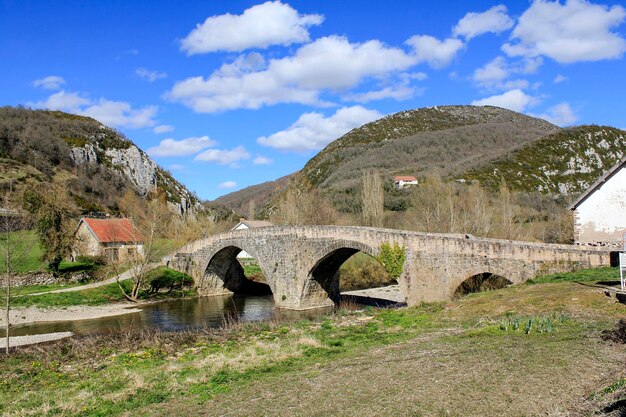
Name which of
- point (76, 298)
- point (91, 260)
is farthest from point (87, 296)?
point (91, 260)

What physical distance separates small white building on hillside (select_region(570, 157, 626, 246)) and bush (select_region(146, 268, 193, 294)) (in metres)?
29.8

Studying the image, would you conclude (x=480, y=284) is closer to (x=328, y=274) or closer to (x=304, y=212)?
(x=328, y=274)

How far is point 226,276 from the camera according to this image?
145ft

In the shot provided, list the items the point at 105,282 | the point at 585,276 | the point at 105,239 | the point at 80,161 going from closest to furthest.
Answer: the point at 585,276 < the point at 105,282 < the point at 105,239 < the point at 80,161

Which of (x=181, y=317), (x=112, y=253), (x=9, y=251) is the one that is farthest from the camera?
(x=112, y=253)

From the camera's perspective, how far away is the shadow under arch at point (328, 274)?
1168 inches

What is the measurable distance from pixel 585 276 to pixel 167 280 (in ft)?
107

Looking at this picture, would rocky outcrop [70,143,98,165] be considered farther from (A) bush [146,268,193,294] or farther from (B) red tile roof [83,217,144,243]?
(A) bush [146,268,193,294]

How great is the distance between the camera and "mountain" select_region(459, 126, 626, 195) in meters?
72.8

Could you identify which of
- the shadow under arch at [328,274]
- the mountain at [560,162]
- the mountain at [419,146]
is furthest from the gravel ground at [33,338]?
the mountain at [560,162]

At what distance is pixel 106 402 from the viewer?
34.1 ft

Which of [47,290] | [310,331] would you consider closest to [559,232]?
[310,331]

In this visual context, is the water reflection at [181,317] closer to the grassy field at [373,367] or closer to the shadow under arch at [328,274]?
the shadow under arch at [328,274]

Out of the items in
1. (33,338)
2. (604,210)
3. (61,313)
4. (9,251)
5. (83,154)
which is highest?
(83,154)
